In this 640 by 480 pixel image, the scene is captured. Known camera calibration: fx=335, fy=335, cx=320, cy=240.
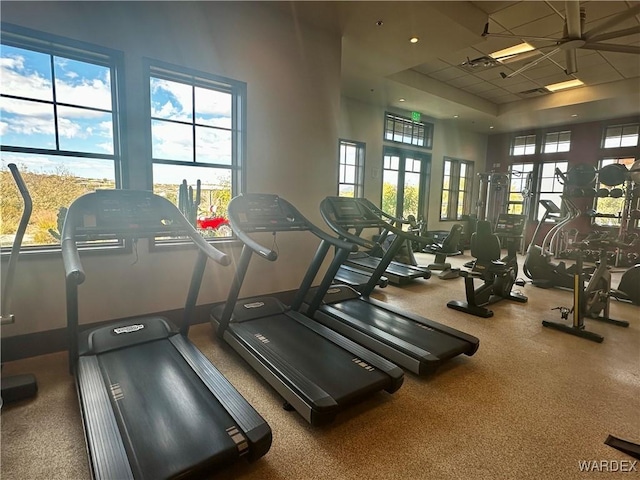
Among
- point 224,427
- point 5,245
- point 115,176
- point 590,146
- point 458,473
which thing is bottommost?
point 458,473

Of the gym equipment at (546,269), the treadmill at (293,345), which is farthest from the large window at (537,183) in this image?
the treadmill at (293,345)

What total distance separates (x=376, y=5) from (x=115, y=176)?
3.34m

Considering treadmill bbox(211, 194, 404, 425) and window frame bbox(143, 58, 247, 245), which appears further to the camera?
window frame bbox(143, 58, 247, 245)

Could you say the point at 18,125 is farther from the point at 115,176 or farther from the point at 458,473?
the point at 458,473

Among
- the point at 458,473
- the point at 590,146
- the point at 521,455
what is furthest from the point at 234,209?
the point at 590,146

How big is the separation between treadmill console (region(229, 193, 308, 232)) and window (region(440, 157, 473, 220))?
24.6 ft

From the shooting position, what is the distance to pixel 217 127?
3.82 meters

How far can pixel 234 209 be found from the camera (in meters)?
3.15

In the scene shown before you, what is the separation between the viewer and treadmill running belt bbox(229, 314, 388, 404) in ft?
7.21

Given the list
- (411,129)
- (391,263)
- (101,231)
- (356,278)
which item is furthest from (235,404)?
(411,129)

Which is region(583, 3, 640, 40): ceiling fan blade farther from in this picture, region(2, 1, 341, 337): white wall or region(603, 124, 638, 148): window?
region(603, 124, 638, 148): window

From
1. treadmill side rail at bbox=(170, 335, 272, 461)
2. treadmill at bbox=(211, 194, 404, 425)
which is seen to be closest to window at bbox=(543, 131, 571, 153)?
treadmill at bbox=(211, 194, 404, 425)

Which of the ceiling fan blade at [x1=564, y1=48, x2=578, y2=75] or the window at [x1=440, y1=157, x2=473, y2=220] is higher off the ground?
the ceiling fan blade at [x1=564, y1=48, x2=578, y2=75]

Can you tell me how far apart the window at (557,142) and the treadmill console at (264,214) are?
9.39m
